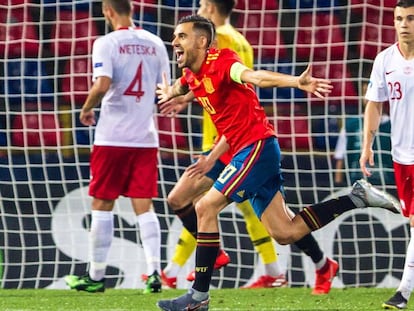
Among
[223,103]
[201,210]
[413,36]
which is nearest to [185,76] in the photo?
[223,103]

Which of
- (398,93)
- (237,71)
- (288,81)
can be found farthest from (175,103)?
(288,81)

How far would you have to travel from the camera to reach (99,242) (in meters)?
7.86

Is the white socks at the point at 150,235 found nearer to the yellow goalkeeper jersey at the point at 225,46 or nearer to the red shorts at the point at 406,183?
the yellow goalkeeper jersey at the point at 225,46

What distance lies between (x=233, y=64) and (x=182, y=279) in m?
3.38

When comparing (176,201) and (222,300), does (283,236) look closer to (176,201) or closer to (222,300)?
(222,300)

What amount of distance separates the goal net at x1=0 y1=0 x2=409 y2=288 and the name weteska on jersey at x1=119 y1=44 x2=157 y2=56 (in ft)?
6.00

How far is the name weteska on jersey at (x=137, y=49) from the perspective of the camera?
7.86 metres

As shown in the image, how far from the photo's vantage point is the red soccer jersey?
632 centimetres

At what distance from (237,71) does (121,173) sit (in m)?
2.00

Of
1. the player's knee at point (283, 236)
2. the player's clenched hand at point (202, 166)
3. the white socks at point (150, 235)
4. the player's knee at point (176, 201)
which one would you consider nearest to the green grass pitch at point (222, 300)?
the white socks at point (150, 235)

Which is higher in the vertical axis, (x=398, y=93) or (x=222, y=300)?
(x=398, y=93)

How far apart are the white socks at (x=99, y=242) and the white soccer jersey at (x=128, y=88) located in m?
0.49

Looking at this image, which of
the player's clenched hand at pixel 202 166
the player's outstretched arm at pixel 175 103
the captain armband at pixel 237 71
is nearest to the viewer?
the captain armband at pixel 237 71

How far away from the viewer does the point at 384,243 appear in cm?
936
